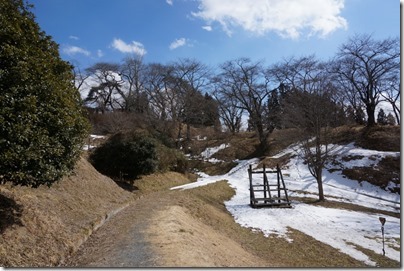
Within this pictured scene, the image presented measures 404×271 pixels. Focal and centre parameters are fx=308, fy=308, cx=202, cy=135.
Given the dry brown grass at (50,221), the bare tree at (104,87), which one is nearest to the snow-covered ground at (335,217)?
the dry brown grass at (50,221)

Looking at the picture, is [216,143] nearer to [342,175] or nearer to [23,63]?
[342,175]

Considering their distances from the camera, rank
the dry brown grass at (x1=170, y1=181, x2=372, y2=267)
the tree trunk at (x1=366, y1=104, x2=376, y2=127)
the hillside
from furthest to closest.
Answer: the tree trunk at (x1=366, y1=104, x2=376, y2=127)
the dry brown grass at (x1=170, y1=181, x2=372, y2=267)
the hillside

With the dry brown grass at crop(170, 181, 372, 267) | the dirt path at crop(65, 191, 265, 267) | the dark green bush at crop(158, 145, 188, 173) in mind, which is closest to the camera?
the dirt path at crop(65, 191, 265, 267)

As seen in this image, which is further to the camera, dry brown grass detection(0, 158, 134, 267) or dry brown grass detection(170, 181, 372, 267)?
dry brown grass detection(170, 181, 372, 267)

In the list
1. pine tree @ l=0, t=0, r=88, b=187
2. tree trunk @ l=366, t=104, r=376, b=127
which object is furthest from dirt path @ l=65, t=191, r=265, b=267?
tree trunk @ l=366, t=104, r=376, b=127

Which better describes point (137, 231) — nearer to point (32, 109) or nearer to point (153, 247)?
point (153, 247)

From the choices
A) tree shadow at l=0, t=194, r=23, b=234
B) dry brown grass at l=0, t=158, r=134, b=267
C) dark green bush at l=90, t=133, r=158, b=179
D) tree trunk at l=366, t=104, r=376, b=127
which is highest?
tree trunk at l=366, t=104, r=376, b=127

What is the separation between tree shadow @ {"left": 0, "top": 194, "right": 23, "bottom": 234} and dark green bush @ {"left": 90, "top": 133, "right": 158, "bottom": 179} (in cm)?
1055

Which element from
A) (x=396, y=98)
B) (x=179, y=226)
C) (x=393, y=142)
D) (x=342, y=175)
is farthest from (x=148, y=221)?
(x=396, y=98)

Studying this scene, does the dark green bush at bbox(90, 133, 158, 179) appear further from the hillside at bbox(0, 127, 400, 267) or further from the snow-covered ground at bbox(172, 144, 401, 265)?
the snow-covered ground at bbox(172, 144, 401, 265)

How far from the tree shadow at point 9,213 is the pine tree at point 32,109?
79 centimetres

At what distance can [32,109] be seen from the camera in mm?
5859

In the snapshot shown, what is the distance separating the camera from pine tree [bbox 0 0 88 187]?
555cm

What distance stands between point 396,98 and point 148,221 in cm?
3383
